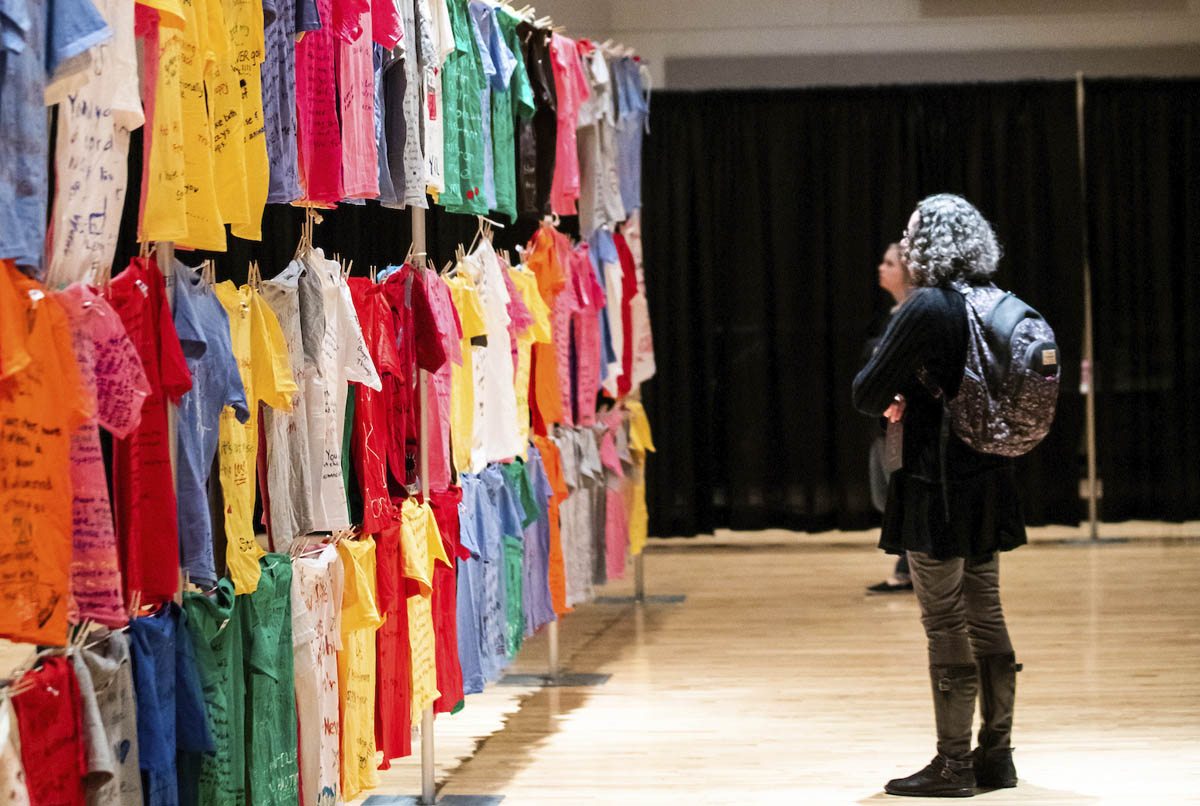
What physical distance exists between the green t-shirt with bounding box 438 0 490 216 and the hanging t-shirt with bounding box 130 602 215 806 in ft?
5.89

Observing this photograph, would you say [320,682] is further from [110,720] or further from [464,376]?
[464,376]

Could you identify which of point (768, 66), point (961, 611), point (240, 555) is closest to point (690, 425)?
point (768, 66)

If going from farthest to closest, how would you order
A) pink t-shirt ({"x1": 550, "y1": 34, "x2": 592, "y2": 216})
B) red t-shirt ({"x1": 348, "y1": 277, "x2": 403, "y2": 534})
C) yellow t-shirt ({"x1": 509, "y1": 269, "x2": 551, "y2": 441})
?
pink t-shirt ({"x1": 550, "y1": 34, "x2": 592, "y2": 216})
yellow t-shirt ({"x1": 509, "y1": 269, "x2": 551, "y2": 441})
red t-shirt ({"x1": 348, "y1": 277, "x2": 403, "y2": 534})

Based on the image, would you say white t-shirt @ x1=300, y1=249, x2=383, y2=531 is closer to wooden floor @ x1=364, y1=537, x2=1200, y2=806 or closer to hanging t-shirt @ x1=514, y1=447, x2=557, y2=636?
→ wooden floor @ x1=364, y1=537, x2=1200, y2=806

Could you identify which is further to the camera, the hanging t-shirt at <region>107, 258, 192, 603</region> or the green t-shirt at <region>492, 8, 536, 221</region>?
the green t-shirt at <region>492, 8, 536, 221</region>

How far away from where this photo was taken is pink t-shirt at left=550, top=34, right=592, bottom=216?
16.6ft

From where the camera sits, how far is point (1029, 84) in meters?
8.20

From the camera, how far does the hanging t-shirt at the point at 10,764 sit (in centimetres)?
201

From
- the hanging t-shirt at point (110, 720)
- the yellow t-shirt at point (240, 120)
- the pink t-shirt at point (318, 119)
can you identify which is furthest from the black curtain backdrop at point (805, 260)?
the hanging t-shirt at point (110, 720)

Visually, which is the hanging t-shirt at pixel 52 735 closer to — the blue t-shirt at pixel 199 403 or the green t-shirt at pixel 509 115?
the blue t-shirt at pixel 199 403

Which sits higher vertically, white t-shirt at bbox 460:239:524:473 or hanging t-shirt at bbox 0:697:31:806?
white t-shirt at bbox 460:239:524:473

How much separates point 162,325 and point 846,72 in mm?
6612

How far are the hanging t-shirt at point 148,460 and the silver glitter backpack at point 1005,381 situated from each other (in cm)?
198

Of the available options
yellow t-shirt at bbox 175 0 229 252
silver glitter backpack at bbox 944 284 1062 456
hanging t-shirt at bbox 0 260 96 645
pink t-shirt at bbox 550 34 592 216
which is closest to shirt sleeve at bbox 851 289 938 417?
silver glitter backpack at bbox 944 284 1062 456
